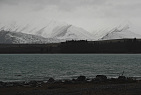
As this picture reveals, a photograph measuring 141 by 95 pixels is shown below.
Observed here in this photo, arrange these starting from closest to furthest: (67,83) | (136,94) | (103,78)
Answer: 1. (136,94)
2. (67,83)
3. (103,78)

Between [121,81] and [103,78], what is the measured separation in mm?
4661

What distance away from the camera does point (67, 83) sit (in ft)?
165

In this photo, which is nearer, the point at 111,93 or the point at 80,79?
the point at 111,93

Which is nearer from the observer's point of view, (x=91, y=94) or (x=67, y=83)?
(x=91, y=94)

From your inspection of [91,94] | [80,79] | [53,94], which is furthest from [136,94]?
[80,79]

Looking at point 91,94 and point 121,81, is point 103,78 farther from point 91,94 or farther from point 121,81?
point 91,94

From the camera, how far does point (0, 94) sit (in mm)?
36781

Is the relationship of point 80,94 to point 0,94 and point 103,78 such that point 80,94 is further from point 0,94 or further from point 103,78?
point 103,78

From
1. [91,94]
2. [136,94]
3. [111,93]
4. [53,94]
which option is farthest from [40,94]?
[136,94]

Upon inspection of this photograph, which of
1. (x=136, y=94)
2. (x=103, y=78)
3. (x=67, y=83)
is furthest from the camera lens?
(x=103, y=78)

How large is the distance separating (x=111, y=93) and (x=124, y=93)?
1.73 meters

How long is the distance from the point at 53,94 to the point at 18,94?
4.99 m

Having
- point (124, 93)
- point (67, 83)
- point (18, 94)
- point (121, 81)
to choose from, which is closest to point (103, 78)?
point (121, 81)

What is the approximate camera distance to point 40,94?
34969mm
